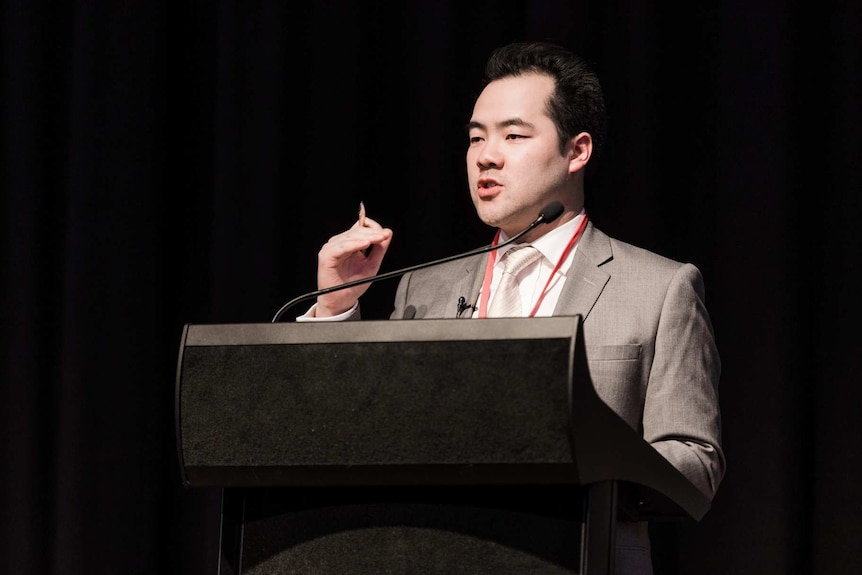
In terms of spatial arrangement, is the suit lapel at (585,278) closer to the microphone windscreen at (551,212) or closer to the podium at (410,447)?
the microphone windscreen at (551,212)

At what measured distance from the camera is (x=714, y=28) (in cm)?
258

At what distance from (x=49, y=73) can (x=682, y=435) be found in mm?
2060

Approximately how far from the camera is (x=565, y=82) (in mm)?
2002

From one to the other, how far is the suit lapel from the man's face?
0.38ft

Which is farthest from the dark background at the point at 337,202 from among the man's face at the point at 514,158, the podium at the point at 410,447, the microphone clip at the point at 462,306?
the podium at the point at 410,447

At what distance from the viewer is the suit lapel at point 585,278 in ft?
5.84

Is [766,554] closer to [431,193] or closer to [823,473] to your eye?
[823,473]

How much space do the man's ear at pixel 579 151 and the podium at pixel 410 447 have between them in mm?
906

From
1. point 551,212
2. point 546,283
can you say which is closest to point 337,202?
point 546,283

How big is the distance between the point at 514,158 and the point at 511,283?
0.23m

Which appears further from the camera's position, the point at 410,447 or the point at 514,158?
the point at 514,158

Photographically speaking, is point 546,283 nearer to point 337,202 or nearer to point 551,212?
point 551,212

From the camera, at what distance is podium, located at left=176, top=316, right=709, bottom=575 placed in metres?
1.01

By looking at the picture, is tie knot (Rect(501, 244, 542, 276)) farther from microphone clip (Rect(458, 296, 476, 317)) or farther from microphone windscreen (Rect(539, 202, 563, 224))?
microphone windscreen (Rect(539, 202, 563, 224))
